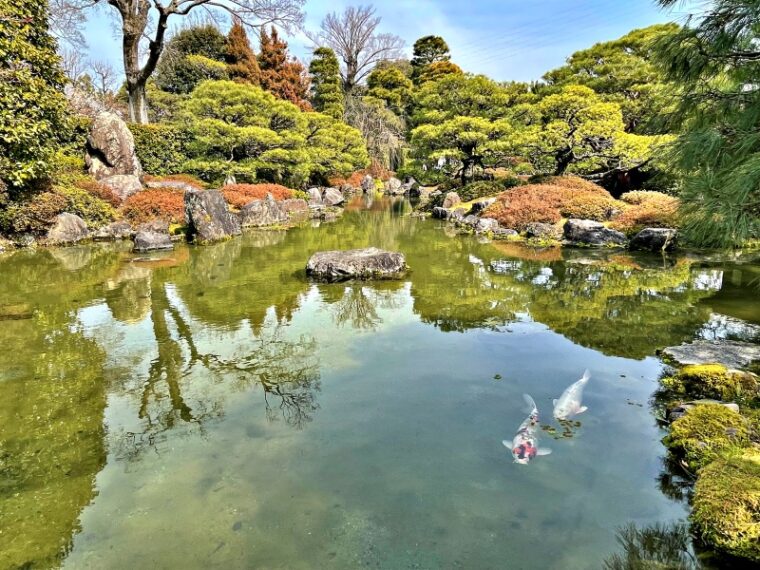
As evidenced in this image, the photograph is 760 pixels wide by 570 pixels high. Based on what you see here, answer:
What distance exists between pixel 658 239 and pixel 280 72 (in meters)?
27.5

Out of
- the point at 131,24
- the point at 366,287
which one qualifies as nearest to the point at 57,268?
the point at 366,287

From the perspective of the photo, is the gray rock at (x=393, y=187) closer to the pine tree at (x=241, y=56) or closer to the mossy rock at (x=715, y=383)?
the pine tree at (x=241, y=56)

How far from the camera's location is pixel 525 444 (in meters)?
3.21

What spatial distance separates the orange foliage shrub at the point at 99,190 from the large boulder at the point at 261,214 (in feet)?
12.1

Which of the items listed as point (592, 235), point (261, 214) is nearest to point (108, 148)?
point (261, 214)

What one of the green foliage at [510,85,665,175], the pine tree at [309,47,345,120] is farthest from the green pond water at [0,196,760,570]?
the pine tree at [309,47,345,120]

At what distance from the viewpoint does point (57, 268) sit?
8.99m

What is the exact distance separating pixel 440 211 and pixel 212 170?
986cm

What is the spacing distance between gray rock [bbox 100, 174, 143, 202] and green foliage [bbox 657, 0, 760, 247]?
14.8 meters

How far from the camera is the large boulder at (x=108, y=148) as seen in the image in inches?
637

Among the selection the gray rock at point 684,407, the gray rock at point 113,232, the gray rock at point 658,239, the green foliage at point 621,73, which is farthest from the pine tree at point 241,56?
the gray rock at point 684,407

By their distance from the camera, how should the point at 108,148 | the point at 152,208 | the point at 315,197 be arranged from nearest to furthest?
the point at 152,208
the point at 108,148
the point at 315,197

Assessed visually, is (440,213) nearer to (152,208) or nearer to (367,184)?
(152,208)

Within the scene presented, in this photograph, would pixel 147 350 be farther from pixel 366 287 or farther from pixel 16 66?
pixel 16 66
